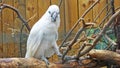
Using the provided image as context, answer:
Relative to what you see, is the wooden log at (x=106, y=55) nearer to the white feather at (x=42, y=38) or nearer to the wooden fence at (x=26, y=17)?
the white feather at (x=42, y=38)

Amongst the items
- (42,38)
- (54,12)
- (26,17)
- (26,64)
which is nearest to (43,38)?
(42,38)

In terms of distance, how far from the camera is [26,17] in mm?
3189

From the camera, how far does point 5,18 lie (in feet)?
10.4

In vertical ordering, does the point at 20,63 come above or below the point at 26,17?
below

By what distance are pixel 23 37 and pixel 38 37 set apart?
1.03m

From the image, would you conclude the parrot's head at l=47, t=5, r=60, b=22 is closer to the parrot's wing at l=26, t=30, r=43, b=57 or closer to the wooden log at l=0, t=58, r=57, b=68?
the parrot's wing at l=26, t=30, r=43, b=57

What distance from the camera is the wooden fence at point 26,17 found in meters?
3.15

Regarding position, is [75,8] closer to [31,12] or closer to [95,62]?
[31,12]

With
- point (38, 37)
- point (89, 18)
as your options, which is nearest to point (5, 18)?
point (89, 18)

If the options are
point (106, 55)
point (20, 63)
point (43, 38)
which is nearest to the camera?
point (20, 63)

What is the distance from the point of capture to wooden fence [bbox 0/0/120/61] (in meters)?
3.15

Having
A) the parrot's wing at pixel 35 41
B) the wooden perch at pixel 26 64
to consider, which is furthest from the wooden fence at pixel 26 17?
the wooden perch at pixel 26 64

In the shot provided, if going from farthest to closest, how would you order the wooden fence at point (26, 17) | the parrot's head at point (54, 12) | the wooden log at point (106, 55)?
the wooden fence at point (26, 17), the parrot's head at point (54, 12), the wooden log at point (106, 55)

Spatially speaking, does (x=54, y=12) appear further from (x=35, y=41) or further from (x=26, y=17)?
(x=26, y=17)
